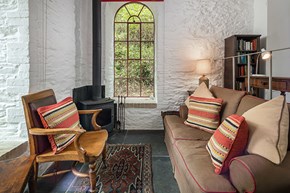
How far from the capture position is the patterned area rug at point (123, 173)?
208 centimetres

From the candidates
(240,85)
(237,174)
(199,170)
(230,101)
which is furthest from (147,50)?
(237,174)

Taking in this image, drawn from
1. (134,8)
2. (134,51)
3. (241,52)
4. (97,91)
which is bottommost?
(97,91)

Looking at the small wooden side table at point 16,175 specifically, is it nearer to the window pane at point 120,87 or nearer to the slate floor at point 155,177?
the slate floor at point 155,177

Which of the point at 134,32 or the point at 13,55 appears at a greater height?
the point at 134,32

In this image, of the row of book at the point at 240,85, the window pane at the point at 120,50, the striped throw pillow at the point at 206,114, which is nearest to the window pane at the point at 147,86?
the window pane at the point at 120,50

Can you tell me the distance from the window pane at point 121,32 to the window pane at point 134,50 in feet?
0.66

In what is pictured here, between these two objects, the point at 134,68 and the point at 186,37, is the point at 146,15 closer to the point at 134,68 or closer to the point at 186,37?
the point at 186,37

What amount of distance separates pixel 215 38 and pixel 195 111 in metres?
2.24

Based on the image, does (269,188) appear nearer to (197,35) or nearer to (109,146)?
(109,146)

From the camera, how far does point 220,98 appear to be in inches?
106

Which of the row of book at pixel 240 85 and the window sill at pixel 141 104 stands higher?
the row of book at pixel 240 85

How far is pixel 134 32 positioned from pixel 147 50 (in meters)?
0.47

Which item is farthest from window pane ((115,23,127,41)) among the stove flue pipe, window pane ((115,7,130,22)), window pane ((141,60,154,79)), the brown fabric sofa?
the brown fabric sofa

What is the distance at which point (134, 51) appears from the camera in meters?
4.59
